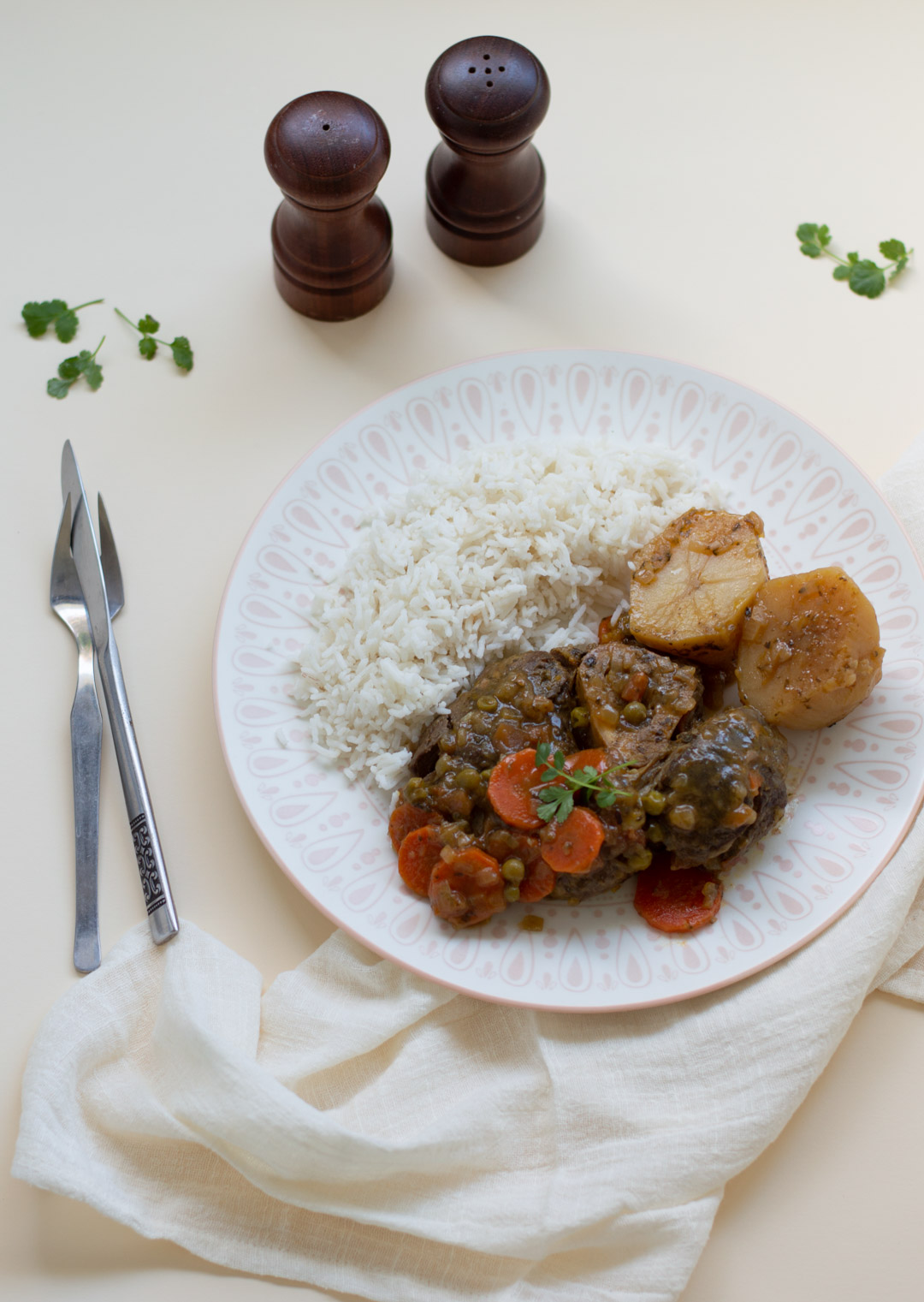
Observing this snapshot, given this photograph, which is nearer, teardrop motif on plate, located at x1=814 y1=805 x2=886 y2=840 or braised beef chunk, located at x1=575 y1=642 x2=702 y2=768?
braised beef chunk, located at x1=575 y1=642 x2=702 y2=768

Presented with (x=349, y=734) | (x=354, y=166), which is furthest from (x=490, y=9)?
(x=349, y=734)

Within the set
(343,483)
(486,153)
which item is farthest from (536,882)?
(486,153)

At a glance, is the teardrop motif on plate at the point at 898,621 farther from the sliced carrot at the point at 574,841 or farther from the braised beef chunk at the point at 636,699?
the sliced carrot at the point at 574,841

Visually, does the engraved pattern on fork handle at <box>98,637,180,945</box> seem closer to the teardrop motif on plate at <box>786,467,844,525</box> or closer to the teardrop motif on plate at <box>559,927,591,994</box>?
the teardrop motif on plate at <box>559,927,591,994</box>

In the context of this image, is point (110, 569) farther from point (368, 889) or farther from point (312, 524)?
point (368, 889)

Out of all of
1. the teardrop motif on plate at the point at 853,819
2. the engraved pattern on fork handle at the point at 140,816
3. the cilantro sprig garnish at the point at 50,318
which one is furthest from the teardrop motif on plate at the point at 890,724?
the cilantro sprig garnish at the point at 50,318

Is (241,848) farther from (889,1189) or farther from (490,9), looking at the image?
(490,9)

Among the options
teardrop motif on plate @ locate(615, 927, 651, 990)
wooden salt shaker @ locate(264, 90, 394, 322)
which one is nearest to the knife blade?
wooden salt shaker @ locate(264, 90, 394, 322)
